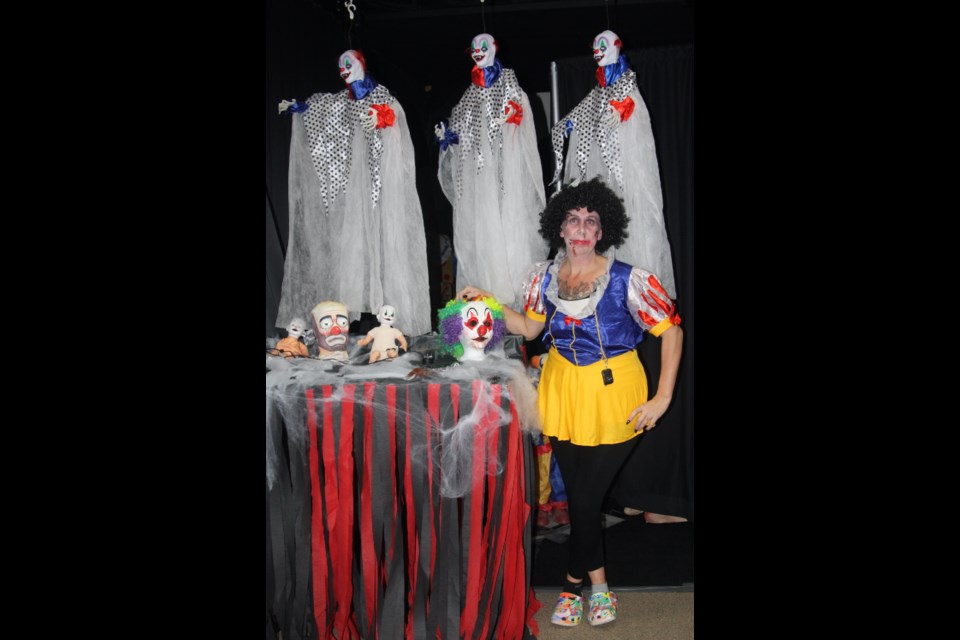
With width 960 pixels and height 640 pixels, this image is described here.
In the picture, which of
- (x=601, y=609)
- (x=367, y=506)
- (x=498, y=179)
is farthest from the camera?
(x=498, y=179)

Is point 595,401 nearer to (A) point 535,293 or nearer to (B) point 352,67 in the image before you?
(A) point 535,293

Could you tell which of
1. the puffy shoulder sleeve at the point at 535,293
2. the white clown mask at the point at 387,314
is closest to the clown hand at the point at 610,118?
the puffy shoulder sleeve at the point at 535,293

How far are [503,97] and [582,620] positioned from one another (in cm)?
218

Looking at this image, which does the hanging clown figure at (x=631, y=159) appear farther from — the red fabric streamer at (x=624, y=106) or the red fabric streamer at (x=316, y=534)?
the red fabric streamer at (x=316, y=534)

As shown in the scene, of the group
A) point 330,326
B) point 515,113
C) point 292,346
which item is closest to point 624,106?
point 515,113

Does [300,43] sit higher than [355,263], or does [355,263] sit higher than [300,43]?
[300,43]

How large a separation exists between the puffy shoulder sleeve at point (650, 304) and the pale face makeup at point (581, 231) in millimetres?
187

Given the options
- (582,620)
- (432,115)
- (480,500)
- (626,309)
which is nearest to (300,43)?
(432,115)

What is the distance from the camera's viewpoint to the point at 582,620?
103 inches

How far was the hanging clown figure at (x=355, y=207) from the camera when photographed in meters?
2.96

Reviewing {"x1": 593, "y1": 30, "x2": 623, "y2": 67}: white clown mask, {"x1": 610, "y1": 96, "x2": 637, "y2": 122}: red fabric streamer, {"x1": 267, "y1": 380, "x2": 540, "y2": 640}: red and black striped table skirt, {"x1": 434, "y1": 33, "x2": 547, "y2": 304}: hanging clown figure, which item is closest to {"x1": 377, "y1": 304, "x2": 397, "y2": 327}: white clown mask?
{"x1": 267, "y1": 380, "x2": 540, "y2": 640}: red and black striped table skirt

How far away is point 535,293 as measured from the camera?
102 inches

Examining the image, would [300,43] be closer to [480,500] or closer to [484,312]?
[484,312]

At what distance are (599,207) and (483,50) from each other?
925mm
